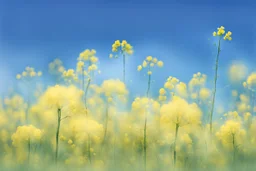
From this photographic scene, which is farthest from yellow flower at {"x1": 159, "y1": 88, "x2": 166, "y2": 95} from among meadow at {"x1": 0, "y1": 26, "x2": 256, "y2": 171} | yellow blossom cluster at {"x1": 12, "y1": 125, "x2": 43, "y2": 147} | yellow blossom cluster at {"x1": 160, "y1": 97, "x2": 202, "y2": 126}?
yellow blossom cluster at {"x1": 12, "y1": 125, "x2": 43, "y2": 147}

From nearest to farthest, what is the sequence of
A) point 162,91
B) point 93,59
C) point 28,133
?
point 28,133 < point 93,59 < point 162,91

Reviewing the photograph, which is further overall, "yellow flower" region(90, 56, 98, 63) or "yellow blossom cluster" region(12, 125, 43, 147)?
"yellow flower" region(90, 56, 98, 63)

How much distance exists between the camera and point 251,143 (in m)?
5.79

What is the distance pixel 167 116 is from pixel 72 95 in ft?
3.07

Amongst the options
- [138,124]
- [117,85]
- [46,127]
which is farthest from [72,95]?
[46,127]

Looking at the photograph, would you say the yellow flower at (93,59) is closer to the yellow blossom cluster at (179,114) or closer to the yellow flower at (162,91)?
the yellow flower at (162,91)

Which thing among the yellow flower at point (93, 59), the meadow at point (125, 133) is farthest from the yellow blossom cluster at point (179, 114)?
the yellow flower at point (93, 59)

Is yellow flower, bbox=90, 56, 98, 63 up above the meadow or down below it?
above

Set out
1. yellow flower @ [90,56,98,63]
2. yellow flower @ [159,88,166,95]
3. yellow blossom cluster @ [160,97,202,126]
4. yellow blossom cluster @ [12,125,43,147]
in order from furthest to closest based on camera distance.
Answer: yellow flower @ [159,88,166,95]
yellow flower @ [90,56,98,63]
yellow blossom cluster @ [12,125,43,147]
yellow blossom cluster @ [160,97,202,126]

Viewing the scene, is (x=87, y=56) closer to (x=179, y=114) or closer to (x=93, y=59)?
(x=93, y=59)

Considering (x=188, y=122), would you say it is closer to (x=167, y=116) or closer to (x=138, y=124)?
(x=167, y=116)

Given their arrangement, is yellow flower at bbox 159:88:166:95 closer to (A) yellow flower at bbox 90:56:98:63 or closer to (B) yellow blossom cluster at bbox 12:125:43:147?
(A) yellow flower at bbox 90:56:98:63

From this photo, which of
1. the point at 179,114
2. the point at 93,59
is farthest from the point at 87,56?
the point at 179,114

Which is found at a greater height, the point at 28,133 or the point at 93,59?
the point at 93,59
